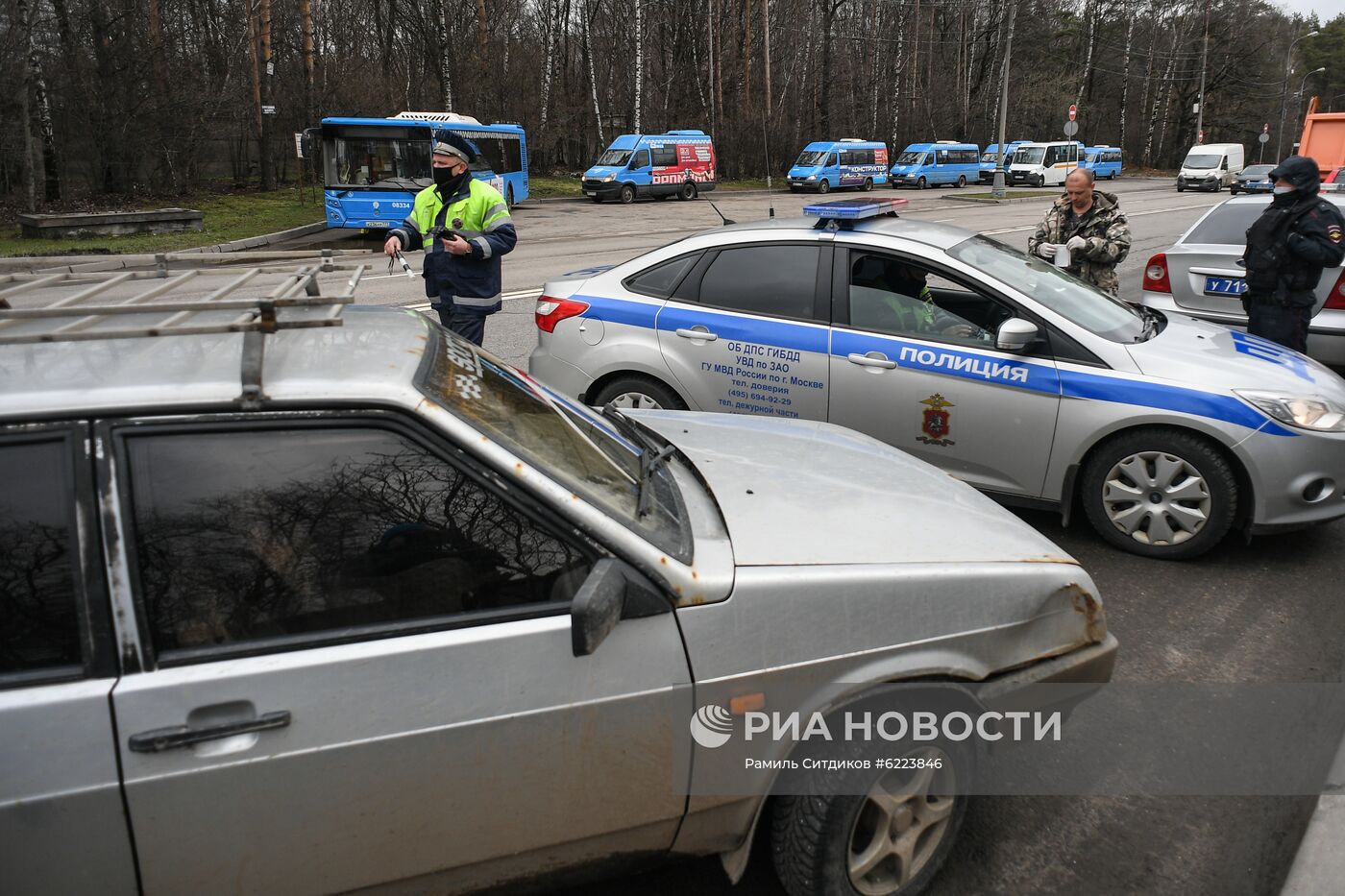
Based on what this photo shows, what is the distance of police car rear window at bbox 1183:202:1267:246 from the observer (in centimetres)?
838

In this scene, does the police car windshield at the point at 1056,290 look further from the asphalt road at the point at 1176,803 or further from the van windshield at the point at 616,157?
the van windshield at the point at 616,157

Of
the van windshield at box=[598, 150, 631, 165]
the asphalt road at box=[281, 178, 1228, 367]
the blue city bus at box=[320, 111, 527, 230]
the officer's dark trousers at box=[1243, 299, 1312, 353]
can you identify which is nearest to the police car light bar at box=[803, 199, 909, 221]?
the officer's dark trousers at box=[1243, 299, 1312, 353]

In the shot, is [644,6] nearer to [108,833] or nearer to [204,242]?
[204,242]

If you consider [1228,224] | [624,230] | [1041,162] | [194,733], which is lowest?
[624,230]

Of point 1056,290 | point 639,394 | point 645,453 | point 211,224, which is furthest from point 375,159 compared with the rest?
point 645,453

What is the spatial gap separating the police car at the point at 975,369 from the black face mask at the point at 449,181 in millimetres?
944

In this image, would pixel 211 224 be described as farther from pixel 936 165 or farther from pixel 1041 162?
pixel 1041 162

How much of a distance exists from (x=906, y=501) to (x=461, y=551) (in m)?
1.36

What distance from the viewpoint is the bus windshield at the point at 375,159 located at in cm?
2123

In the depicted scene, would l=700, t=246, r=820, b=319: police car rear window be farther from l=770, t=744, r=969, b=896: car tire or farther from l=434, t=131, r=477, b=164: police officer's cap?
l=770, t=744, r=969, b=896: car tire

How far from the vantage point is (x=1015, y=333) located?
15.4 ft

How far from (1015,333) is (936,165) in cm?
4537

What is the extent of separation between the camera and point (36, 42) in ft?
76.4

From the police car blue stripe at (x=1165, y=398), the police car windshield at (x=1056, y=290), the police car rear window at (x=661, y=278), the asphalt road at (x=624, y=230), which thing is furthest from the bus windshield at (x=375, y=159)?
the police car blue stripe at (x=1165, y=398)
